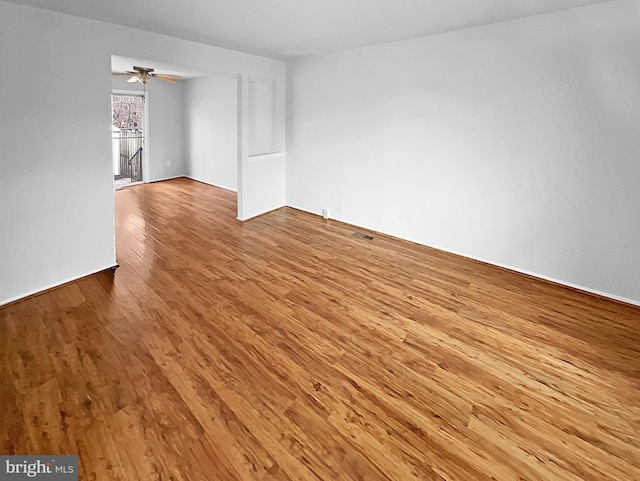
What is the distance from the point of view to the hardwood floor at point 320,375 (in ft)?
5.63

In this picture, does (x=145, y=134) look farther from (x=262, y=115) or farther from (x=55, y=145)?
(x=55, y=145)

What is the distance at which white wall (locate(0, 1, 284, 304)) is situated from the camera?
9.83 feet

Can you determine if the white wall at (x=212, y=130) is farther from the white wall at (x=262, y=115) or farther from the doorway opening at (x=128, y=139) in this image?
the white wall at (x=262, y=115)

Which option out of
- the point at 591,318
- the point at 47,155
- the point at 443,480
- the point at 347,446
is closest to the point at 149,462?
the point at 347,446

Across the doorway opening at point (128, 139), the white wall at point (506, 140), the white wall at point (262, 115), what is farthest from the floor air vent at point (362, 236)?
the doorway opening at point (128, 139)

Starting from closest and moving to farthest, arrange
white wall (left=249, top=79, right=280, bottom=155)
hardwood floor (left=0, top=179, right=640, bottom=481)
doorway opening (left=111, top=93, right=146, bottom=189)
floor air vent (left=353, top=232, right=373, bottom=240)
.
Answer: hardwood floor (left=0, top=179, right=640, bottom=481)
floor air vent (left=353, top=232, right=373, bottom=240)
white wall (left=249, top=79, right=280, bottom=155)
doorway opening (left=111, top=93, right=146, bottom=189)

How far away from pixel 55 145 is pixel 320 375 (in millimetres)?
3031

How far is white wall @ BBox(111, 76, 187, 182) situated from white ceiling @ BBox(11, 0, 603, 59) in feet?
15.3

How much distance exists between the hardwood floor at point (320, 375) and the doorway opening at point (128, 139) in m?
5.91

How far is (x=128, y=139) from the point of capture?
909cm

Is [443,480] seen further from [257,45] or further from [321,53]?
[321,53]

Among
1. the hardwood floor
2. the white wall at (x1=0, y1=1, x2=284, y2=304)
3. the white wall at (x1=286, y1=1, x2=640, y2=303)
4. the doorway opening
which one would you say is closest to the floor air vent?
the white wall at (x1=286, y1=1, x2=640, y2=303)

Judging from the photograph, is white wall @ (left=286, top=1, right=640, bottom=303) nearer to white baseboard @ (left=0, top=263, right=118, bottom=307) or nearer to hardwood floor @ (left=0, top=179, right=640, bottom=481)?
hardwood floor @ (left=0, top=179, right=640, bottom=481)

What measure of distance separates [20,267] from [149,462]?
8.09 ft
